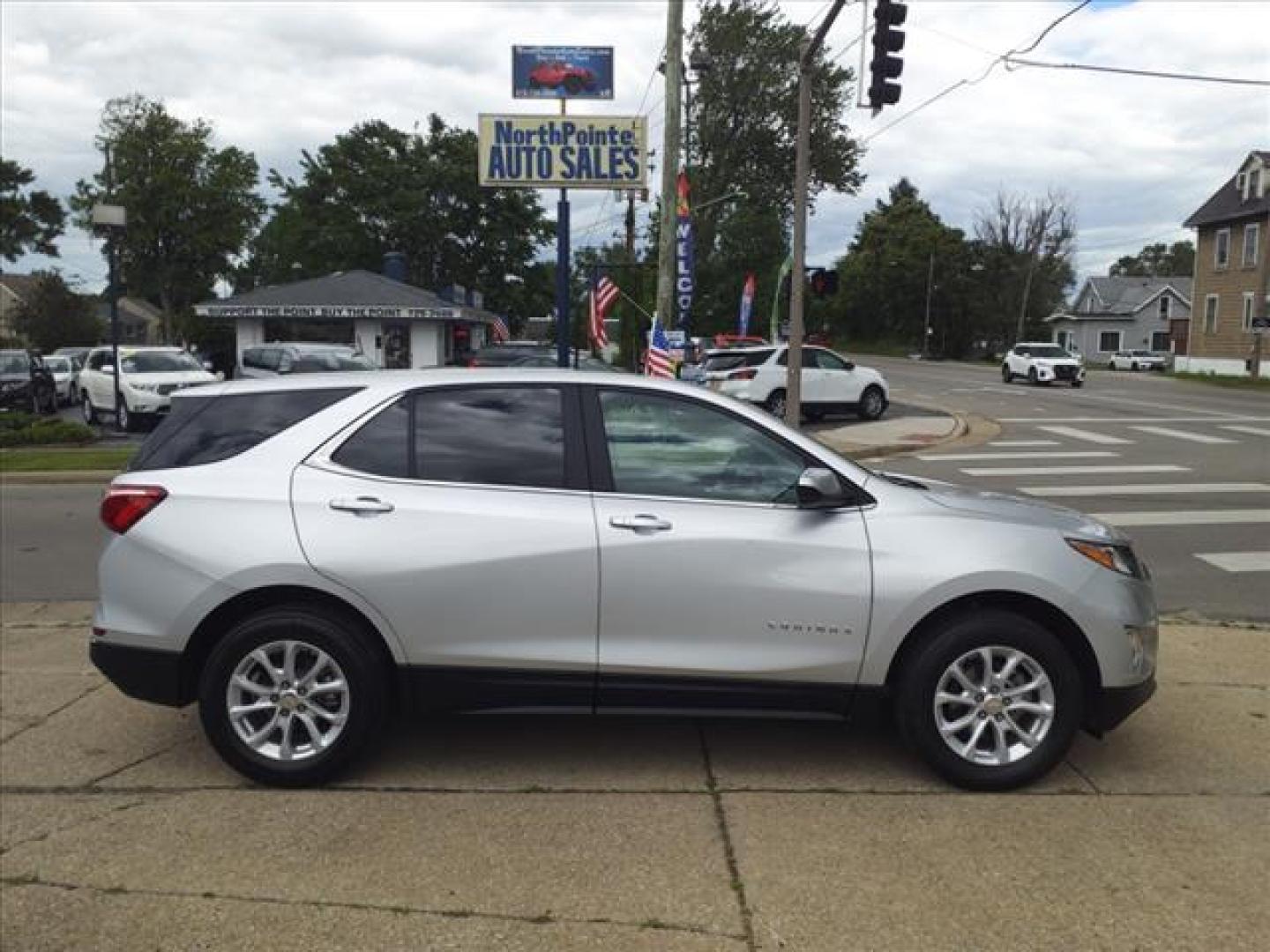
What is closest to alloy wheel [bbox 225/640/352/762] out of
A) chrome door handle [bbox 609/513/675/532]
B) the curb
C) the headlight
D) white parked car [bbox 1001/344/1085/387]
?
chrome door handle [bbox 609/513/675/532]

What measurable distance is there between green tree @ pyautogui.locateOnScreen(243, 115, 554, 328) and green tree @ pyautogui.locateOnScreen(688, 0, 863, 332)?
975cm

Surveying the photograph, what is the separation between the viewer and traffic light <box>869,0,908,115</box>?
13.7 metres

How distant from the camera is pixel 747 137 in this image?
58.9m

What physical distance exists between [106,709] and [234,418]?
173cm

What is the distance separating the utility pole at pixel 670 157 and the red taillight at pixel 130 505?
1526 cm

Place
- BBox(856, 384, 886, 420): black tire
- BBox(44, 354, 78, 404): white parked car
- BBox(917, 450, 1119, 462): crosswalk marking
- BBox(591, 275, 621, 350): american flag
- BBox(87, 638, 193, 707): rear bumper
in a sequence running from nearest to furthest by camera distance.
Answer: BBox(87, 638, 193, 707): rear bumper, BBox(917, 450, 1119, 462): crosswalk marking, BBox(856, 384, 886, 420): black tire, BBox(591, 275, 621, 350): american flag, BBox(44, 354, 78, 404): white parked car

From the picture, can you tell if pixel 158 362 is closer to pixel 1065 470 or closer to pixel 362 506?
pixel 1065 470

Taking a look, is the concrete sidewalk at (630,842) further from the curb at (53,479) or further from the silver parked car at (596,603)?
Answer: the curb at (53,479)

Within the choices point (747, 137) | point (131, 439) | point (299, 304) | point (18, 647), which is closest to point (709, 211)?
point (747, 137)

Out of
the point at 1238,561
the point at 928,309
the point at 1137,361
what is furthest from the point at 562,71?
the point at 928,309

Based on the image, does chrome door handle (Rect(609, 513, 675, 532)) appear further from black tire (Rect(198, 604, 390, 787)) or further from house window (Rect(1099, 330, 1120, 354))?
house window (Rect(1099, 330, 1120, 354))

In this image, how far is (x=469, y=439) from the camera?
4.15 m

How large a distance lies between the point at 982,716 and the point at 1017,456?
13.3m

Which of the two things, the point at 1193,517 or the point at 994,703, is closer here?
the point at 994,703
